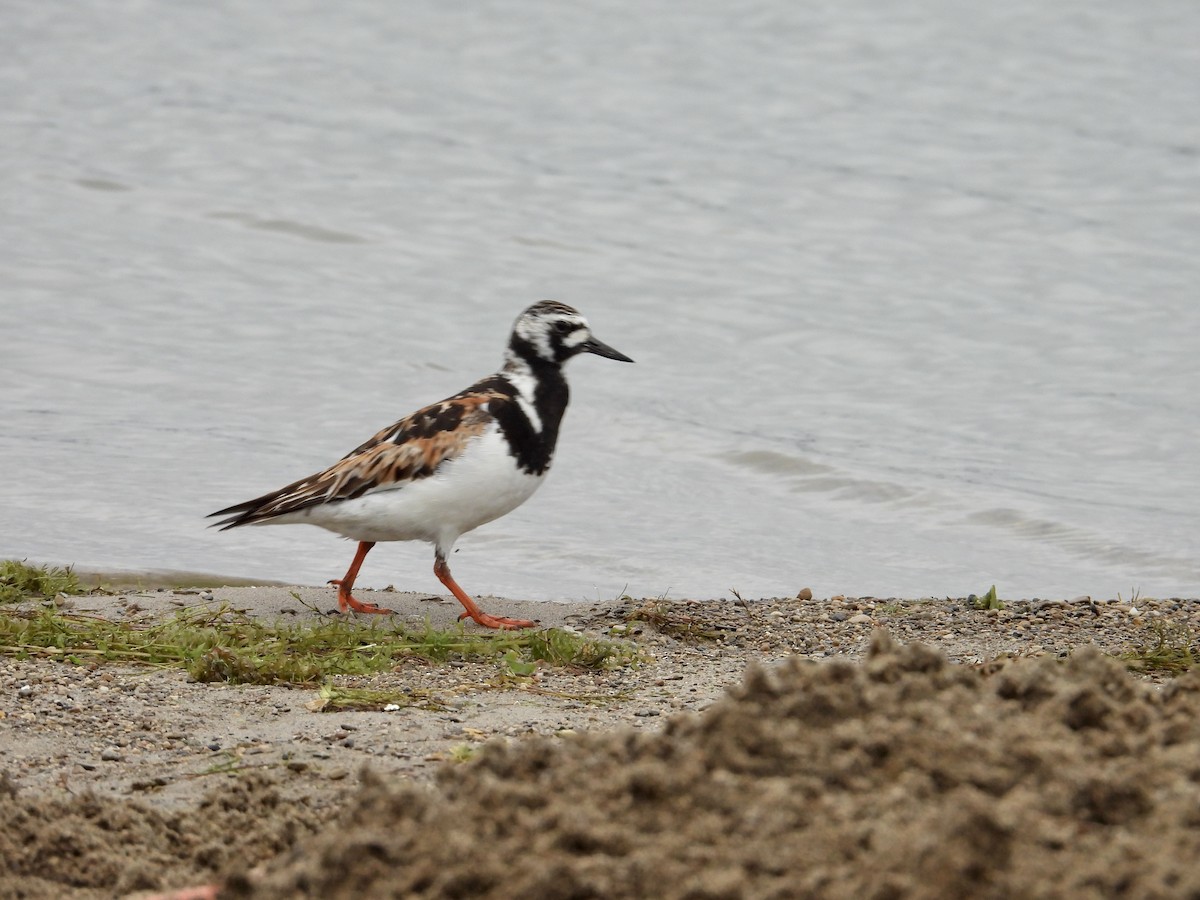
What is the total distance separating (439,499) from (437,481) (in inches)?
3.2

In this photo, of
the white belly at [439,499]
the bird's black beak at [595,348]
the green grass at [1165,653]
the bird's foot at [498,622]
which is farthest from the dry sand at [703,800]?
the bird's black beak at [595,348]

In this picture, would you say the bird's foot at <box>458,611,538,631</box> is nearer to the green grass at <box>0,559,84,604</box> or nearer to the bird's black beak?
the bird's black beak

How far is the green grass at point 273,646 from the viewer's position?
574cm

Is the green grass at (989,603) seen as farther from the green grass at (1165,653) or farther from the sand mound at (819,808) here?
the sand mound at (819,808)

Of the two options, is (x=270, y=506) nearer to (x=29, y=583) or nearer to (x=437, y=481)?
(x=437, y=481)

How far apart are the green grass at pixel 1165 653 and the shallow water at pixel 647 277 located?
2172 millimetres

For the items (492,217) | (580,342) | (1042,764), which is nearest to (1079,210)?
(492,217)

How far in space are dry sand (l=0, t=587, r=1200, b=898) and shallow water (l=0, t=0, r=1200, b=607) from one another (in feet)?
A: 12.9

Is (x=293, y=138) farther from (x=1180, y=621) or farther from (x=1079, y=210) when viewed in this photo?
(x=1180, y=621)

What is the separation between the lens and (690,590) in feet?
27.7

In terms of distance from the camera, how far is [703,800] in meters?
3.09

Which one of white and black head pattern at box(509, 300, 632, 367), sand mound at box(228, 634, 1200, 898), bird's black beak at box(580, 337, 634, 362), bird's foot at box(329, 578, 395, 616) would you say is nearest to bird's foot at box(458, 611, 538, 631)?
bird's foot at box(329, 578, 395, 616)

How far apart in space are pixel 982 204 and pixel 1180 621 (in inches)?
388

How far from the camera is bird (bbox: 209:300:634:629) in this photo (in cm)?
701
